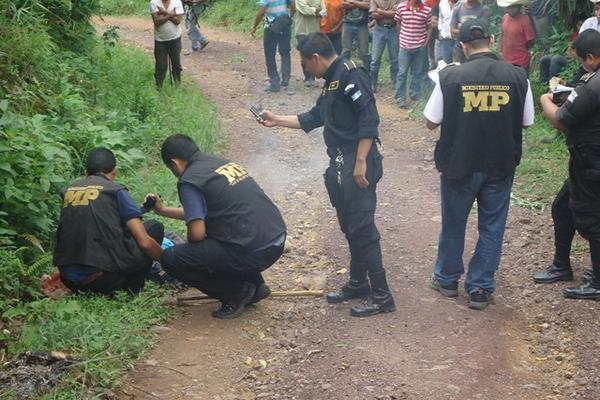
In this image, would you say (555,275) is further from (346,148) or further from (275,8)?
(275,8)

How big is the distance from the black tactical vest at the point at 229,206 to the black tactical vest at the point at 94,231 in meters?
0.61

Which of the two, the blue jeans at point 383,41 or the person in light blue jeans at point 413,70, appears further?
the blue jeans at point 383,41

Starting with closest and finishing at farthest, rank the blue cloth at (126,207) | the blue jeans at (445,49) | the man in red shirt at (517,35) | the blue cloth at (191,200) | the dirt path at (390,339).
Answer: the dirt path at (390,339) < the blue cloth at (191,200) < the blue cloth at (126,207) < the man in red shirt at (517,35) < the blue jeans at (445,49)

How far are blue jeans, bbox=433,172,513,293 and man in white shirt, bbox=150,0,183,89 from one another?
6.96 meters

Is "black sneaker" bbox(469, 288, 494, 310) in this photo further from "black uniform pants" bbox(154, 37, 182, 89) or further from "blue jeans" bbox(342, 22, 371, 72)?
"blue jeans" bbox(342, 22, 371, 72)

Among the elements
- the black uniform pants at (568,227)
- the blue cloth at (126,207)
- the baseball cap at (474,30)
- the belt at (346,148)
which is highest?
the baseball cap at (474,30)

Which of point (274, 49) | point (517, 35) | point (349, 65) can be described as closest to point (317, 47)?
point (349, 65)

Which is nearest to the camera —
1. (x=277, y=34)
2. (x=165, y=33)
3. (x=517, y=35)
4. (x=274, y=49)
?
(x=517, y=35)

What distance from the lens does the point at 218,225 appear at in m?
5.68

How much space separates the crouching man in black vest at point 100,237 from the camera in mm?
5730

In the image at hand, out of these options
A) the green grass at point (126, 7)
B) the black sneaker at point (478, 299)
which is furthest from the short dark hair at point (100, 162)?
the green grass at point (126, 7)

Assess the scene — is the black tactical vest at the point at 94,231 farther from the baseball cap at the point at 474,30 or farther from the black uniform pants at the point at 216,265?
the baseball cap at the point at 474,30

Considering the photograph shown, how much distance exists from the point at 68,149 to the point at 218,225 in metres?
2.47

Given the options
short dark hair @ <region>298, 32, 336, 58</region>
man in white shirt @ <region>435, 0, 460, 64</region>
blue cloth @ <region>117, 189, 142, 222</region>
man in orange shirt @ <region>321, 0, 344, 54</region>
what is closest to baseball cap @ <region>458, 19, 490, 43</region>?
short dark hair @ <region>298, 32, 336, 58</region>
